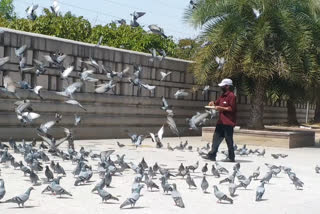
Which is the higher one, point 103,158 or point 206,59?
point 206,59

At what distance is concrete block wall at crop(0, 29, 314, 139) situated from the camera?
1448 cm

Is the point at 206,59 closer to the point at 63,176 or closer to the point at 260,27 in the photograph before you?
the point at 260,27

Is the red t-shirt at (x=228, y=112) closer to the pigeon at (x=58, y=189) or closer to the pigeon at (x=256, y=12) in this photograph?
the pigeon at (x=58, y=189)

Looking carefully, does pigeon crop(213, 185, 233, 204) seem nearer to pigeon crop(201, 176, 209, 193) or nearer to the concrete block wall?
pigeon crop(201, 176, 209, 193)

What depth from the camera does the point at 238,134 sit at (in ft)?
60.6

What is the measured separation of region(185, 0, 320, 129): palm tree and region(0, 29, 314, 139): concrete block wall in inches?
63.9

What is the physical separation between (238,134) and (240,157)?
183 inches

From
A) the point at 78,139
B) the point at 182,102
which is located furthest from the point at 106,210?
the point at 182,102

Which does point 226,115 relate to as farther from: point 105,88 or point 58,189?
point 58,189

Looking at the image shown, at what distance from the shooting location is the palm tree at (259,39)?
18047 millimetres

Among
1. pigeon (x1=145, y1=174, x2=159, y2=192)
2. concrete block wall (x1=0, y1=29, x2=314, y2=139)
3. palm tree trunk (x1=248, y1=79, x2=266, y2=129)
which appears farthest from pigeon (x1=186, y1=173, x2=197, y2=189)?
palm tree trunk (x1=248, y1=79, x2=266, y2=129)

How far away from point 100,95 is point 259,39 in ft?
16.3

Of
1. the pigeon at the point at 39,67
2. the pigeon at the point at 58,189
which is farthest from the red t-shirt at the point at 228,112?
the pigeon at the point at 58,189

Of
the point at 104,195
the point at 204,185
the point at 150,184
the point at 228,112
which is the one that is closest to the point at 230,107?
the point at 228,112
